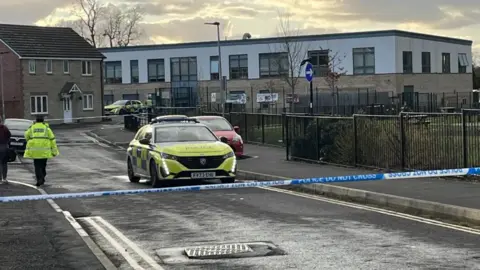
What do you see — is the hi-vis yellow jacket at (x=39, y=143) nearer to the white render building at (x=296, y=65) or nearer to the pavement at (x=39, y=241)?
the pavement at (x=39, y=241)

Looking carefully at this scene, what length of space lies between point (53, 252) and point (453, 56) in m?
79.5

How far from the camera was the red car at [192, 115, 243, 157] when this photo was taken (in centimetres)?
2333

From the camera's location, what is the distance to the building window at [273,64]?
7389cm

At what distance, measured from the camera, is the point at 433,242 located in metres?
8.94

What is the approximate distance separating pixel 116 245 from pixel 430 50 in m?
73.2

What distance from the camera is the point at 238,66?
77812 millimetres

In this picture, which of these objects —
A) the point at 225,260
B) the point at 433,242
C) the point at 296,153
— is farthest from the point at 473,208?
the point at 296,153

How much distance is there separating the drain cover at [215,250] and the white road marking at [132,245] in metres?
0.47

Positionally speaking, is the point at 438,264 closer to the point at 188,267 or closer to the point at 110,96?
the point at 188,267

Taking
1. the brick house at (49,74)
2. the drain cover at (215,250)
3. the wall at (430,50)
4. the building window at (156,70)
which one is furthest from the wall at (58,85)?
the drain cover at (215,250)

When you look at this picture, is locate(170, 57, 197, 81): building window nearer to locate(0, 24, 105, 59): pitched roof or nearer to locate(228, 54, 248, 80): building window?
locate(228, 54, 248, 80): building window

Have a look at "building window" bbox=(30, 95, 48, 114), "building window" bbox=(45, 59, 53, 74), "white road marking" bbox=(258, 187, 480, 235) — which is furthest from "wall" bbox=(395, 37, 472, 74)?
"white road marking" bbox=(258, 187, 480, 235)

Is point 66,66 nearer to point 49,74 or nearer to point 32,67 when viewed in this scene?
point 49,74

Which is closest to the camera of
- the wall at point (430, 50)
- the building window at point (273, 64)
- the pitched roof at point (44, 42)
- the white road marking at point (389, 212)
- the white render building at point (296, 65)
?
the white road marking at point (389, 212)
